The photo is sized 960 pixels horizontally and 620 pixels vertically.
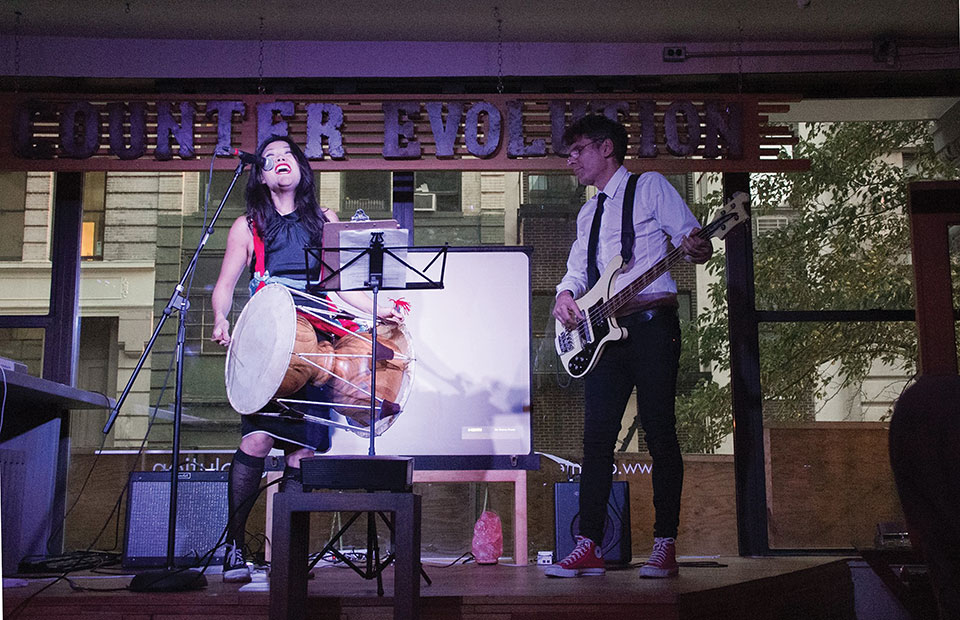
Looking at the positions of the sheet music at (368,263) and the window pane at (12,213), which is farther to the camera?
the window pane at (12,213)

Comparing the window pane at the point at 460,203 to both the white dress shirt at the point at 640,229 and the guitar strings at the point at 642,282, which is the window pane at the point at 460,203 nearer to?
the white dress shirt at the point at 640,229

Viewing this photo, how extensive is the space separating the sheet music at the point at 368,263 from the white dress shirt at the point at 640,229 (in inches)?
45.4

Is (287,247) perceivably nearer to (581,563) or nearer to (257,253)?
(257,253)

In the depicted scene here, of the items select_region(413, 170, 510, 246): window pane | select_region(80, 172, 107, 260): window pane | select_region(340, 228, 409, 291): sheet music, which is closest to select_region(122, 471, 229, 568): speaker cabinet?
select_region(340, 228, 409, 291): sheet music

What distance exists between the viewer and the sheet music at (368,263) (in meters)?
3.73

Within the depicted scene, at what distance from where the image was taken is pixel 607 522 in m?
4.71

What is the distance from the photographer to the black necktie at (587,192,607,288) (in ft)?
14.9

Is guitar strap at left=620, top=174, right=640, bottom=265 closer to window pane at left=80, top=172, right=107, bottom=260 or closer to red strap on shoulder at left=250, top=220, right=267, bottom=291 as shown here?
red strap on shoulder at left=250, top=220, right=267, bottom=291

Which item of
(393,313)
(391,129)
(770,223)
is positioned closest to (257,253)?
(393,313)

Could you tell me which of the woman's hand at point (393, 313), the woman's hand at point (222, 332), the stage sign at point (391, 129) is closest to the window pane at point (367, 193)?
the stage sign at point (391, 129)

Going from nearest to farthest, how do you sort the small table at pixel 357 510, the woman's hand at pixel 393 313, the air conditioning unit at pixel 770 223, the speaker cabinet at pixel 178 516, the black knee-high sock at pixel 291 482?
1. the small table at pixel 357 510
2. the black knee-high sock at pixel 291 482
3. the speaker cabinet at pixel 178 516
4. the woman's hand at pixel 393 313
5. the air conditioning unit at pixel 770 223

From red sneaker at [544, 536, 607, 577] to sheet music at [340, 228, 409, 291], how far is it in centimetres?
148

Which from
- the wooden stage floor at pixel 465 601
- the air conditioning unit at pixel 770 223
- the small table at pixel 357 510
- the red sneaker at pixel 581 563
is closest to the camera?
the small table at pixel 357 510

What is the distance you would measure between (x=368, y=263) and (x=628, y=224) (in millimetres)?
1373
